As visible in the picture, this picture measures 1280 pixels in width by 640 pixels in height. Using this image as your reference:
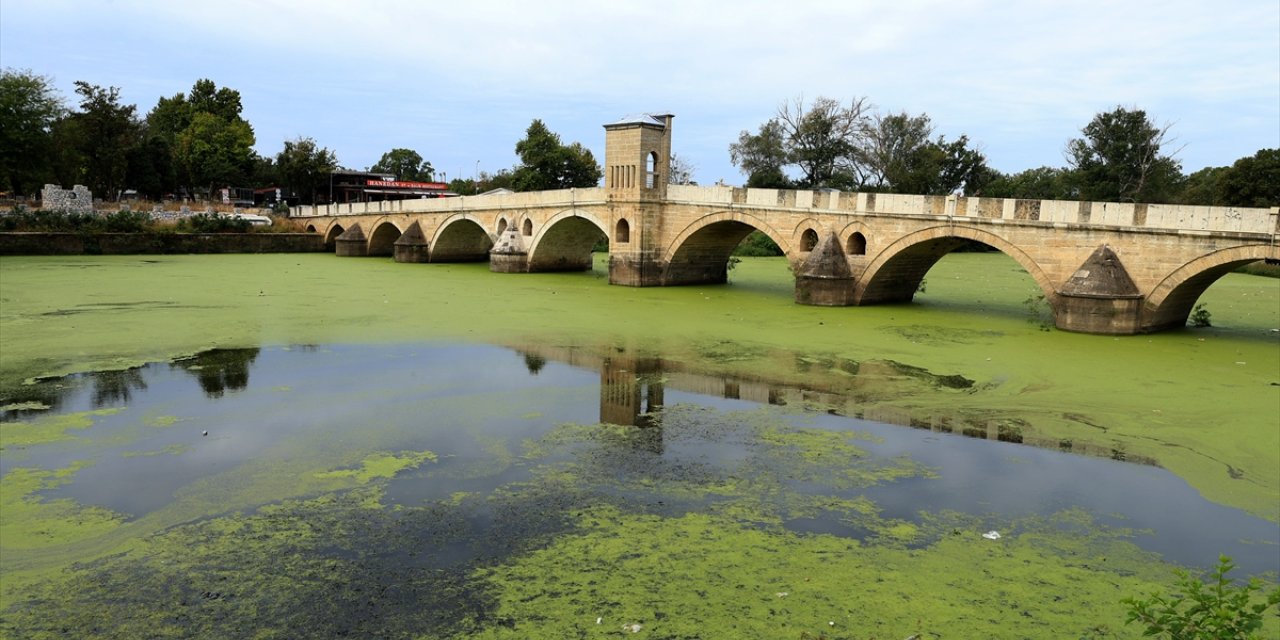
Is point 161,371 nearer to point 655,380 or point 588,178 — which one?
point 655,380

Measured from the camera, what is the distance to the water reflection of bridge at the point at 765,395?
8.80m

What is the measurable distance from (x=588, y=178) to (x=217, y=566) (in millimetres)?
46523

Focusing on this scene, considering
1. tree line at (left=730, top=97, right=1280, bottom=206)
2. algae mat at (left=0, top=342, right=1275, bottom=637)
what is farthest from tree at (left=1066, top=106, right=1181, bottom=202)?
algae mat at (left=0, top=342, right=1275, bottom=637)

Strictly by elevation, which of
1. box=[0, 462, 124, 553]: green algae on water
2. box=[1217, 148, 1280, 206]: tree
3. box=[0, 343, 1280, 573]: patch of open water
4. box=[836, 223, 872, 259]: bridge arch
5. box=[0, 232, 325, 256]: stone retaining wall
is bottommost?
box=[0, 462, 124, 553]: green algae on water

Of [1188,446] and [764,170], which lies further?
[764,170]

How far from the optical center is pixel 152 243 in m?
32.8

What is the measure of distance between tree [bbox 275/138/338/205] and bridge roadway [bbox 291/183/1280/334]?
87.5 feet

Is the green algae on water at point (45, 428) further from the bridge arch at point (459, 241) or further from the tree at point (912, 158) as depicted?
the tree at point (912, 158)

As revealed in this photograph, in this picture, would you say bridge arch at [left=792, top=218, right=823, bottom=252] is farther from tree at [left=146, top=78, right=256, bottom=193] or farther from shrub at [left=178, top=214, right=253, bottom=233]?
tree at [left=146, top=78, right=256, bottom=193]

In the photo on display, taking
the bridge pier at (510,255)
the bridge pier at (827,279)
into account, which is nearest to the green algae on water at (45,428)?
the bridge pier at (827,279)

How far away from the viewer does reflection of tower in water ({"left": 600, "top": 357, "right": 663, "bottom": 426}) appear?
931 cm

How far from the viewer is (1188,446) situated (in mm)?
8492

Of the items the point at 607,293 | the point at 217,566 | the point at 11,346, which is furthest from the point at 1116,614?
the point at 607,293

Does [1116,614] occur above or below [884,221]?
below
